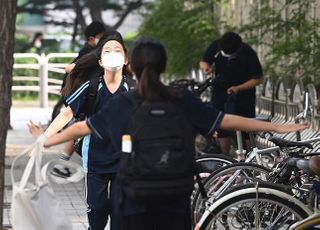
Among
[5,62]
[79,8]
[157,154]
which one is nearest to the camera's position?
[157,154]

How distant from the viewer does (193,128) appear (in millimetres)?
6266

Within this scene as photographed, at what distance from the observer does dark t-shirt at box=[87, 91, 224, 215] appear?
20.3ft

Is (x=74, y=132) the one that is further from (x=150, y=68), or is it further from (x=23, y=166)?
(x=23, y=166)

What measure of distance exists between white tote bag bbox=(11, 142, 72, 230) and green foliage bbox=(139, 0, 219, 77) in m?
14.8

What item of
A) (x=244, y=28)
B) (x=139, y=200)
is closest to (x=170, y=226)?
(x=139, y=200)

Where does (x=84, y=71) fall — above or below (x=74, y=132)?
above

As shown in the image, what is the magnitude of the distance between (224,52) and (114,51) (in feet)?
21.1

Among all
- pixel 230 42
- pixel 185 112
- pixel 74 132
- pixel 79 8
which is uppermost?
pixel 79 8

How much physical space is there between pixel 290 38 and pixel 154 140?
986 cm

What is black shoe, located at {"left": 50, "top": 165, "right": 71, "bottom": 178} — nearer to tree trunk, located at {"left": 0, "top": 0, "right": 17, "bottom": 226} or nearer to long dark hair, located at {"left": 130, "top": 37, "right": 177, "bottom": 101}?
tree trunk, located at {"left": 0, "top": 0, "right": 17, "bottom": 226}

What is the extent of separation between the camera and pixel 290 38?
1562 centimetres

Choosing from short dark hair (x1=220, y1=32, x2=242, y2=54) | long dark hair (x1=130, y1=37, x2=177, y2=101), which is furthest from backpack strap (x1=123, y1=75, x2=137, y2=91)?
short dark hair (x1=220, y1=32, x2=242, y2=54)

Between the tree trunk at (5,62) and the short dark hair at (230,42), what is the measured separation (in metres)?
4.72

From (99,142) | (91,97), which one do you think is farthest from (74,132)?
(91,97)
